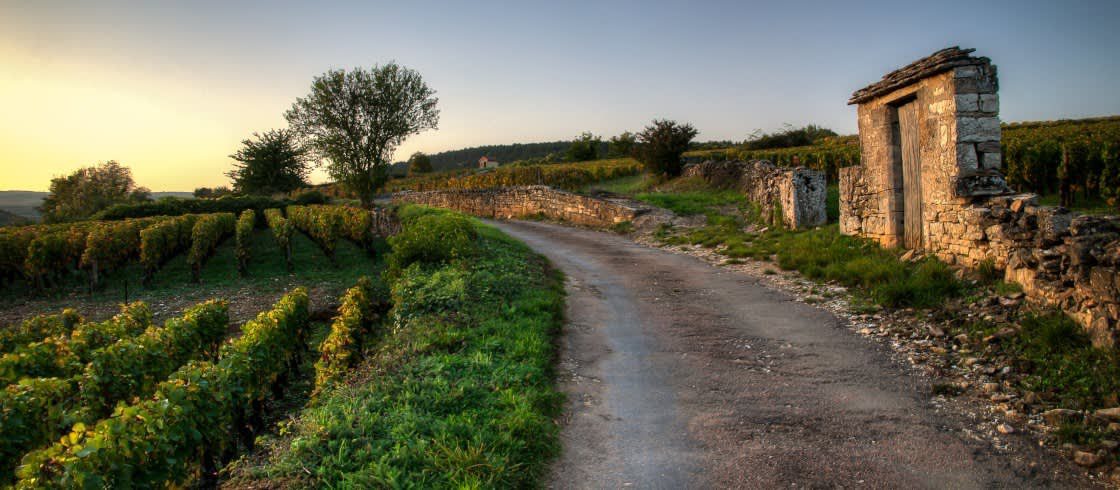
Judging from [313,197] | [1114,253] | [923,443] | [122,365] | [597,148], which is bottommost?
[923,443]

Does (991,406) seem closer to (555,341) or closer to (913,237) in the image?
(555,341)

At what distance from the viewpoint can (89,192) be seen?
123ft

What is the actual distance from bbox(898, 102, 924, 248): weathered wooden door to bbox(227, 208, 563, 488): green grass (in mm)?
6570

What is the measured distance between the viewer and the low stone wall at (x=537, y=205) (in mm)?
20547

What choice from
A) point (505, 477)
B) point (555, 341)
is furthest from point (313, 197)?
point (505, 477)

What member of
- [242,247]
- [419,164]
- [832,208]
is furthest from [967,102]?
[419,164]

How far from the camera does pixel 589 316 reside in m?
8.49

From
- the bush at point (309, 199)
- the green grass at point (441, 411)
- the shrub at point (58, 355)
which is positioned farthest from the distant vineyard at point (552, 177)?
the shrub at point (58, 355)

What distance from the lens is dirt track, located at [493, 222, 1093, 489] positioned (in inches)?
159

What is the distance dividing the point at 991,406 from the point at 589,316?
191 inches

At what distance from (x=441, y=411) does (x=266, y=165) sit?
131ft

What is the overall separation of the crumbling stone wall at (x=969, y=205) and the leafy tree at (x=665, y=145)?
49.0ft

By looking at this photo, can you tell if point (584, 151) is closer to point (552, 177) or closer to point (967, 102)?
point (552, 177)

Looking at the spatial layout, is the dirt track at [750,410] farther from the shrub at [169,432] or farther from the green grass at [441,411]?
the shrub at [169,432]
